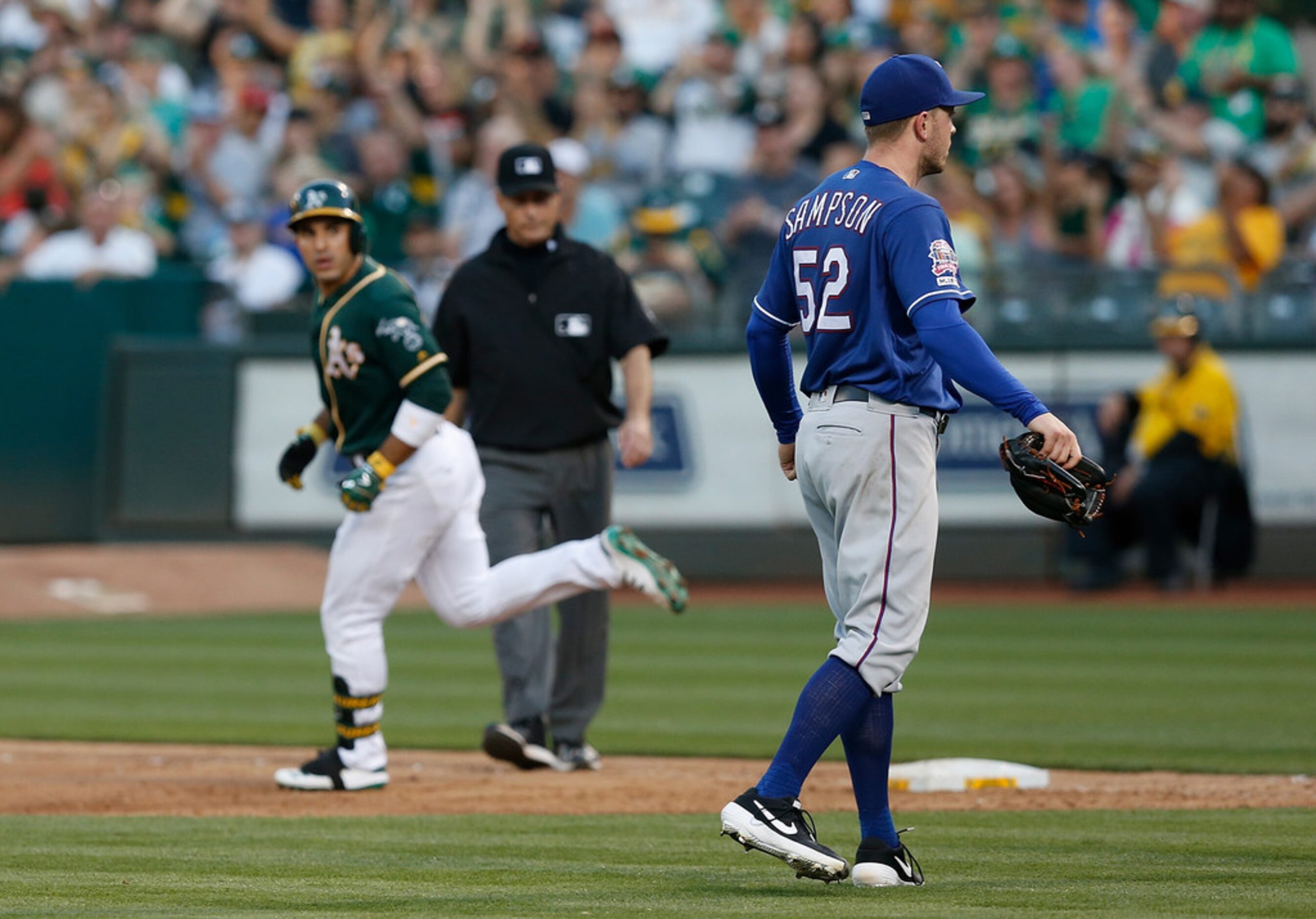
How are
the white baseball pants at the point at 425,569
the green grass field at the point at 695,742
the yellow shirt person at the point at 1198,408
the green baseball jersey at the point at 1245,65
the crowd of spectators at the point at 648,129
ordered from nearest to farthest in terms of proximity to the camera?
1. the green grass field at the point at 695,742
2. the white baseball pants at the point at 425,569
3. the yellow shirt person at the point at 1198,408
4. the crowd of spectators at the point at 648,129
5. the green baseball jersey at the point at 1245,65

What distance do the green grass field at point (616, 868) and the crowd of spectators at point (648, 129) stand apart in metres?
9.63

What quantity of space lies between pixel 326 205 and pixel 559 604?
75.2 inches

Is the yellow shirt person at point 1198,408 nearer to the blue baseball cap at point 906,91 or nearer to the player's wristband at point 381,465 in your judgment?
the player's wristband at point 381,465

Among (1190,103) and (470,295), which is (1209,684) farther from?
(1190,103)

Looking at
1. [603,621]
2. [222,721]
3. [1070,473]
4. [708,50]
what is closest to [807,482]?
[1070,473]

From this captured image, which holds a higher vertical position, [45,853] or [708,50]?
[708,50]

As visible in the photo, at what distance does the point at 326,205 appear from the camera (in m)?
7.48

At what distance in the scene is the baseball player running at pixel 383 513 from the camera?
24.5 feet

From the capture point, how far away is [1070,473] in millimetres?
5074

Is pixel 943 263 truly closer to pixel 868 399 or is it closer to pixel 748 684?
pixel 868 399

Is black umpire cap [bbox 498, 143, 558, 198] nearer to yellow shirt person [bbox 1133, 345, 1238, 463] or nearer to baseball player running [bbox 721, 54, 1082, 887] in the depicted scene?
baseball player running [bbox 721, 54, 1082, 887]

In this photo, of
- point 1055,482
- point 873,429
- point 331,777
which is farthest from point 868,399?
point 331,777

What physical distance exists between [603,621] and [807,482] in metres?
3.25

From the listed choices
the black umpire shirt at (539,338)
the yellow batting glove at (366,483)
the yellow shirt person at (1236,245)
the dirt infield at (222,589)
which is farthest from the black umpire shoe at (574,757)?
the yellow shirt person at (1236,245)
